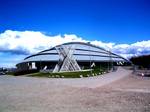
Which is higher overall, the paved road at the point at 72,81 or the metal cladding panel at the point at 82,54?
the metal cladding panel at the point at 82,54

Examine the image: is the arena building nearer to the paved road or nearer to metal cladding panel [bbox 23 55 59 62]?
metal cladding panel [bbox 23 55 59 62]

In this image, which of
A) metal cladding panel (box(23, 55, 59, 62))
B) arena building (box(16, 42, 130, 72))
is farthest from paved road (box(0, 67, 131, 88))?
metal cladding panel (box(23, 55, 59, 62))

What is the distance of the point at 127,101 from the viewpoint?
15242 mm

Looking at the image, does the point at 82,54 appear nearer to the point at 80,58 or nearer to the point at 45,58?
the point at 80,58

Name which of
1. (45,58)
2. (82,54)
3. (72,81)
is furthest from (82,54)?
(72,81)

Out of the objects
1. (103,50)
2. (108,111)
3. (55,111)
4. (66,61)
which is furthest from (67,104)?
(103,50)

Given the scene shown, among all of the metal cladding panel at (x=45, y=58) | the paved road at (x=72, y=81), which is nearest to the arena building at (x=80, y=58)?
the metal cladding panel at (x=45, y=58)

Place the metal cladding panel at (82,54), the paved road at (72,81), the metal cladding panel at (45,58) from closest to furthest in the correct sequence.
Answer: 1. the paved road at (72,81)
2. the metal cladding panel at (45,58)
3. the metal cladding panel at (82,54)

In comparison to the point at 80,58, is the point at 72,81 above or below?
below

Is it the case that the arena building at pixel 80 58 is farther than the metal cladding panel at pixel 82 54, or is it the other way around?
the metal cladding panel at pixel 82 54

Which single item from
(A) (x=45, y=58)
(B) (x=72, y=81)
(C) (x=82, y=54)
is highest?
(C) (x=82, y=54)

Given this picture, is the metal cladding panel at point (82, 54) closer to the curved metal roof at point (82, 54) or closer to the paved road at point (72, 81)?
the curved metal roof at point (82, 54)

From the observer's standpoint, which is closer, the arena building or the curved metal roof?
the arena building

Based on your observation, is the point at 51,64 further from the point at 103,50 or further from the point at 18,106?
the point at 18,106
